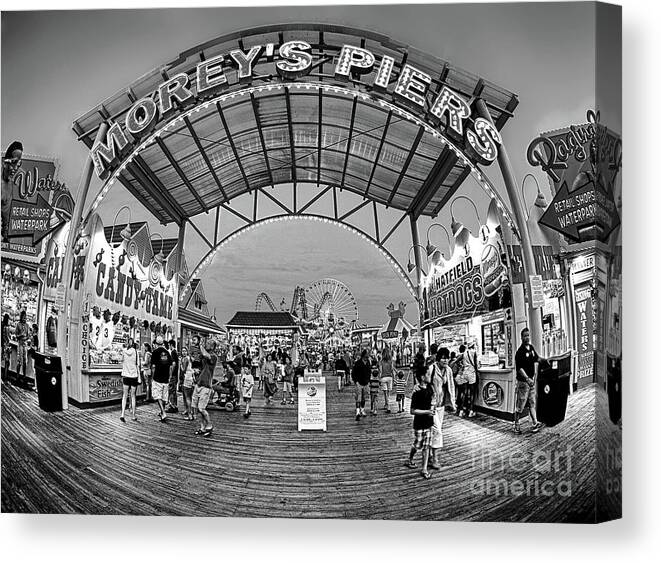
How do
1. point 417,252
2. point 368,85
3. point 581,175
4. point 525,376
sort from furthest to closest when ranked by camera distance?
point 417,252 < point 368,85 < point 525,376 < point 581,175

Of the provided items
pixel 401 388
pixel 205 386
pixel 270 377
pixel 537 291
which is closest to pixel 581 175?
pixel 537 291

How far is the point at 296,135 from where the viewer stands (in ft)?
24.7

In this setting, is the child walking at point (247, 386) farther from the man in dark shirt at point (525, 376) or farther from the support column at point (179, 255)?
the man in dark shirt at point (525, 376)

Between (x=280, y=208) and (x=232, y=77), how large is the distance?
159 cm

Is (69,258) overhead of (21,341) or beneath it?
overhead

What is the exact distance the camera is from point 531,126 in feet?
22.9

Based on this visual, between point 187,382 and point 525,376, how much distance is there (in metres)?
3.86

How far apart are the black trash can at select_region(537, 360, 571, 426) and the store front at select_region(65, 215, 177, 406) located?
4.28 meters

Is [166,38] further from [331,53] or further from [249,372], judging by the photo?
[249,372]

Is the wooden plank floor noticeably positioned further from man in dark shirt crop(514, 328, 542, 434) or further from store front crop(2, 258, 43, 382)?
store front crop(2, 258, 43, 382)

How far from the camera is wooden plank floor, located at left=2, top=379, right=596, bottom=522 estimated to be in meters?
6.92

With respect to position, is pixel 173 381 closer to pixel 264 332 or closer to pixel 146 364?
pixel 146 364

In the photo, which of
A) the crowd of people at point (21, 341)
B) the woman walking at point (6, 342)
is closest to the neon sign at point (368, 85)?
the crowd of people at point (21, 341)

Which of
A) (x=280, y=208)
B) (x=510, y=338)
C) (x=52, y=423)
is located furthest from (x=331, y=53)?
(x=52, y=423)
